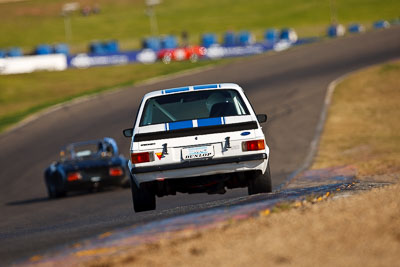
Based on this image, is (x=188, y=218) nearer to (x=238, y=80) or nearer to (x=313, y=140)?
(x=313, y=140)

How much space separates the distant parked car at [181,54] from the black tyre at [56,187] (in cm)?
3000

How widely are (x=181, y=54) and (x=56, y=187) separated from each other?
1215 inches

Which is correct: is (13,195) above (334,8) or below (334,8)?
below

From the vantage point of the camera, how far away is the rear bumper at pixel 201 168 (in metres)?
9.56

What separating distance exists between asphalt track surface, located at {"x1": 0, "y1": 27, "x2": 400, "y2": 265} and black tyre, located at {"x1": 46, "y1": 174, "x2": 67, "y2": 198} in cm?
27

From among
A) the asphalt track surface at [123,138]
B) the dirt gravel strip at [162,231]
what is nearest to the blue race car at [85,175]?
the asphalt track surface at [123,138]

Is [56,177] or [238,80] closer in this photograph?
[56,177]

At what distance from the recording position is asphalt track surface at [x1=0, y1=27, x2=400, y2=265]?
9.28 metres

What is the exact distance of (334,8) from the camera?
7619cm

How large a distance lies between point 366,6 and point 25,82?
49.8 metres

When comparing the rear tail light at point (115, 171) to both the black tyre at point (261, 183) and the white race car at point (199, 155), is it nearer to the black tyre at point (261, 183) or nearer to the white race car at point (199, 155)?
the white race car at point (199, 155)

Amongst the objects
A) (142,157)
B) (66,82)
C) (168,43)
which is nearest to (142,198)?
(142,157)

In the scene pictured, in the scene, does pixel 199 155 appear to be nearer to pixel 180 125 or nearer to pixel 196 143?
pixel 196 143

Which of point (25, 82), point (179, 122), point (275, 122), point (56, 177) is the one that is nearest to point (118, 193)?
point (56, 177)
